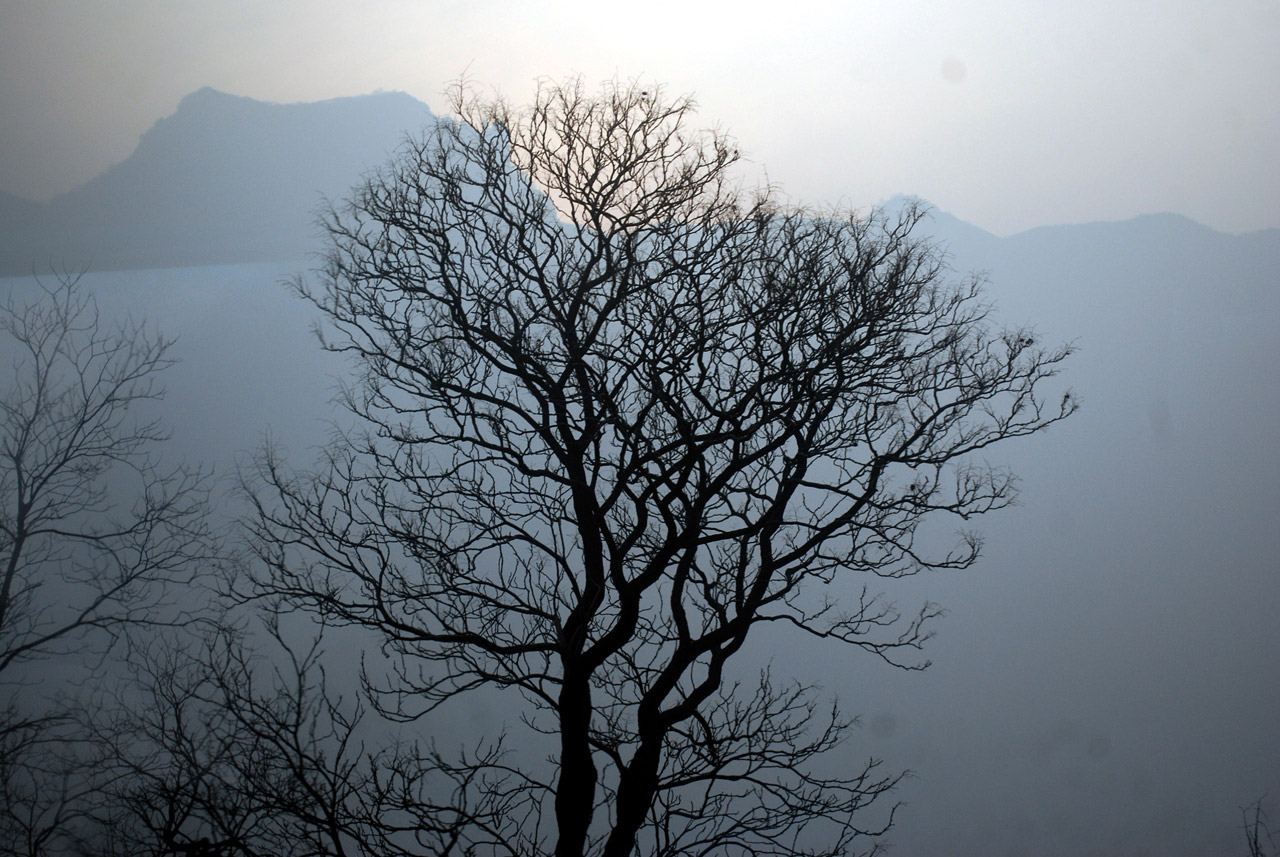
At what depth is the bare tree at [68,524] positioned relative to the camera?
15.6 feet

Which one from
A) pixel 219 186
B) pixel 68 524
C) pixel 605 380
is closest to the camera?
pixel 605 380

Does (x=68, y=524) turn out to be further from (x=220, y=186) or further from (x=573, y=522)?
(x=573, y=522)

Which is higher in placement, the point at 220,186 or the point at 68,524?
the point at 220,186

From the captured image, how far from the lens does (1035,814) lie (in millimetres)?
8547

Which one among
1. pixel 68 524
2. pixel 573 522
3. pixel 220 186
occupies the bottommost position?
pixel 573 522

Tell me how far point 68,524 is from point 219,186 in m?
2.80

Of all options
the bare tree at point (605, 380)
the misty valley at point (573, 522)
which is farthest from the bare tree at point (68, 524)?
the bare tree at point (605, 380)

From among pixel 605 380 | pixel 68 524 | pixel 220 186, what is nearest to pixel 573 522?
pixel 605 380

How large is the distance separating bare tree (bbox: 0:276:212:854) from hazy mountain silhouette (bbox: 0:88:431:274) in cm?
35

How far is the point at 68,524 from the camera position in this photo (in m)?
5.11

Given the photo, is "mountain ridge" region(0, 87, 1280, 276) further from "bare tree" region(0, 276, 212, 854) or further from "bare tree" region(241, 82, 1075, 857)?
"bare tree" region(241, 82, 1075, 857)

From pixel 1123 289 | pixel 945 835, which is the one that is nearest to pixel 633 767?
pixel 945 835

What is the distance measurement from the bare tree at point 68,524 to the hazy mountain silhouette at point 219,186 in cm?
35

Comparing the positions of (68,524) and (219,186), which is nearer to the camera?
(68,524)
